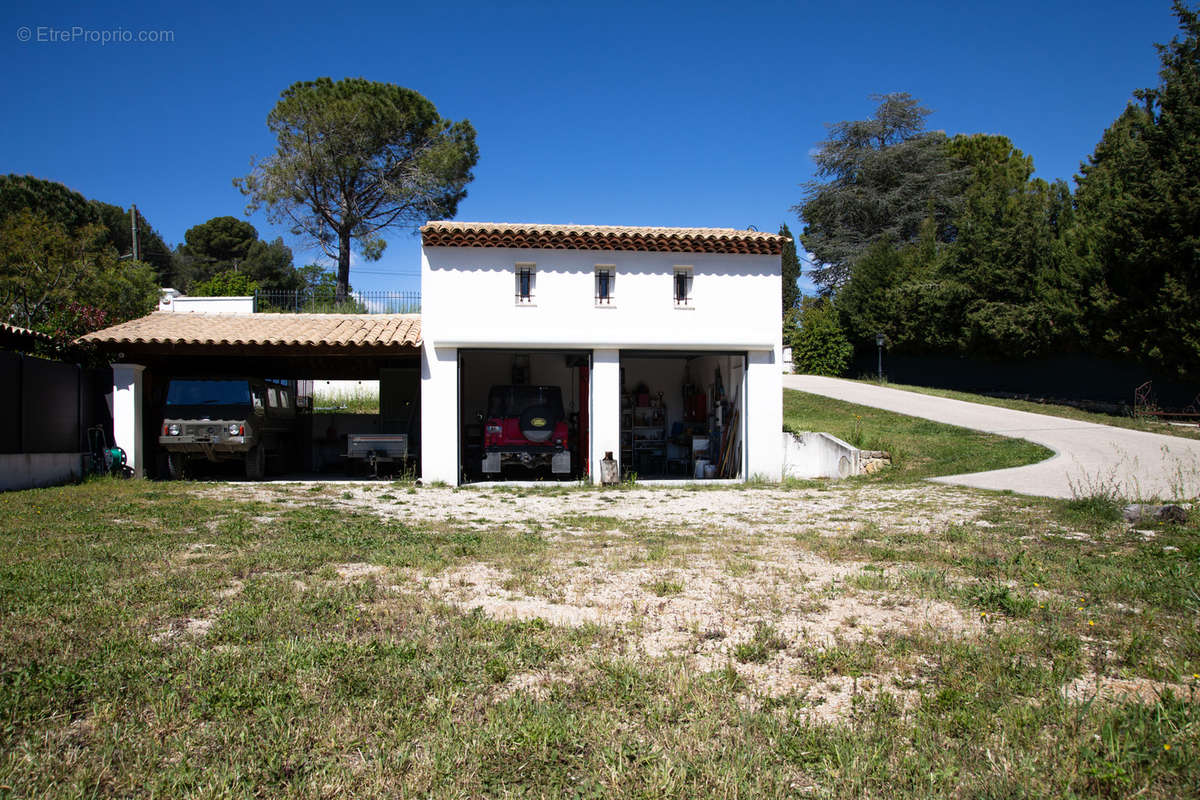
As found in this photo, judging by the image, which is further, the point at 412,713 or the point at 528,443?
the point at 528,443

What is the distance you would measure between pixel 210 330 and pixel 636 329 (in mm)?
9028

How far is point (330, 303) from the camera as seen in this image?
27094 millimetres

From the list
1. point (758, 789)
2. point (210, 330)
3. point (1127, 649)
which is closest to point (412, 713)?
point (758, 789)

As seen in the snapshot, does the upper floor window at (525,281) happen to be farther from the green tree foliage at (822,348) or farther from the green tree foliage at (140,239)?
the green tree foliage at (140,239)

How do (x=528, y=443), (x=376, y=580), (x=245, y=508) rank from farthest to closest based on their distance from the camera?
(x=528, y=443) → (x=245, y=508) → (x=376, y=580)

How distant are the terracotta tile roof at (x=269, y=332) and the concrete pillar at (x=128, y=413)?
2.88 feet

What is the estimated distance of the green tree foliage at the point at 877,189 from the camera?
4325cm

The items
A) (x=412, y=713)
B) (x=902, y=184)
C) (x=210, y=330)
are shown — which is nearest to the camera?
(x=412, y=713)

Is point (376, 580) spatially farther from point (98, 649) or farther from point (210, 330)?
point (210, 330)

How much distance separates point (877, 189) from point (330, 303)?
3273cm

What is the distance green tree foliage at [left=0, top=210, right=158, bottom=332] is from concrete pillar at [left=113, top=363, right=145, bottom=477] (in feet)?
21.0

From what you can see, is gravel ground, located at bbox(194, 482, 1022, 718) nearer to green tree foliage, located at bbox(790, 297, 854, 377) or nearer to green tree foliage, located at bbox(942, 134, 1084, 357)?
green tree foliage, located at bbox(942, 134, 1084, 357)

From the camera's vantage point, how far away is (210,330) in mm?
15789

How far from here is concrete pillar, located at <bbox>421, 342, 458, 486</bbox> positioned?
1577cm
